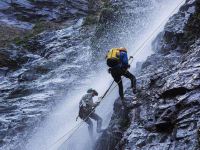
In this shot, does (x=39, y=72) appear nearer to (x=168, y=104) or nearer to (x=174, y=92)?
(x=174, y=92)

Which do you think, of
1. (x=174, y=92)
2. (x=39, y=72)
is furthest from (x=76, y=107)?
(x=174, y=92)

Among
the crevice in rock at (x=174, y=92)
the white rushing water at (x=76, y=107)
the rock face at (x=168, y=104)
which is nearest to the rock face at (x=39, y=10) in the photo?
the white rushing water at (x=76, y=107)

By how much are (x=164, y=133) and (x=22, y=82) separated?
18743mm

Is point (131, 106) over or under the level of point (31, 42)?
over

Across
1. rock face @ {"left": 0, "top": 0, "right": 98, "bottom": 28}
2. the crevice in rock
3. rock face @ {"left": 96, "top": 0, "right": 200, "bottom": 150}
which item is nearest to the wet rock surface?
rock face @ {"left": 0, "top": 0, "right": 98, "bottom": 28}

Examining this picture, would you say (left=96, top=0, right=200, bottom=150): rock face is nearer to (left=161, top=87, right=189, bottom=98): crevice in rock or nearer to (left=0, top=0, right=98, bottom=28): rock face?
(left=161, top=87, right=189, bottom=98): crevice in rock

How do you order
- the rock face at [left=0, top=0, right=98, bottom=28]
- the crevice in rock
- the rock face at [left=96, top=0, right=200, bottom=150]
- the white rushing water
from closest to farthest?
the rock face at [left=96, top=0, right=200, bottom=150], the crevice in rock, the white rushing water, the rock face at [left=0, top=0, right=98, bottom=28]

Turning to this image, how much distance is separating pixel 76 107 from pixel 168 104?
37.8ft

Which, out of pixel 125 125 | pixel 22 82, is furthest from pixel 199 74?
pixel 22 82

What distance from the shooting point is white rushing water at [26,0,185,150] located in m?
19.4

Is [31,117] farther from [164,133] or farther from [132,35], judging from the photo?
[164,133]

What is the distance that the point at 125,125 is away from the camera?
15.3m

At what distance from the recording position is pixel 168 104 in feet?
44.5

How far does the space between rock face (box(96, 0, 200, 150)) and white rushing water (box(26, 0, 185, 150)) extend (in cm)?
253
